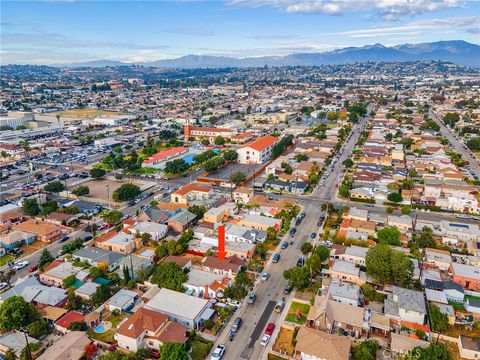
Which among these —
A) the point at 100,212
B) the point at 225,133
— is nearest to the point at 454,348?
the point at 100,212

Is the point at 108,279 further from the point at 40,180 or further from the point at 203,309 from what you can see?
the point at 40,180

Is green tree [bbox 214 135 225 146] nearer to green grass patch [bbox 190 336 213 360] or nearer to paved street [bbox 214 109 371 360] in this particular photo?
paved street [bbox 214 109 371 360]

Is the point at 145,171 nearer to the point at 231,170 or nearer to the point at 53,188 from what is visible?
the point at 231,170

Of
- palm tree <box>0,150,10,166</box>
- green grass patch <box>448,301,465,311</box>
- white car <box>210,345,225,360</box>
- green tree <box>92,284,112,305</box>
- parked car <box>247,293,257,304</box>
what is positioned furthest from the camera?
palm tree <box>0,150,10,166</box>

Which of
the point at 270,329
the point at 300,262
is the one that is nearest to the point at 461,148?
the point at 300,262

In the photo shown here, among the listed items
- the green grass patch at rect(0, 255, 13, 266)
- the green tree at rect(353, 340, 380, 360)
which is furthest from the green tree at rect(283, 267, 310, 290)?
the green grass patch at rect(0, 255, 13, 266)

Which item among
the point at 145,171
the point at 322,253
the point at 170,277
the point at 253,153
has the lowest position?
the point at 145,171
